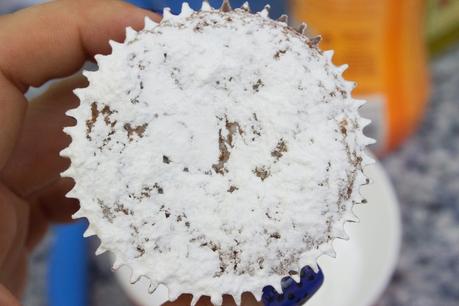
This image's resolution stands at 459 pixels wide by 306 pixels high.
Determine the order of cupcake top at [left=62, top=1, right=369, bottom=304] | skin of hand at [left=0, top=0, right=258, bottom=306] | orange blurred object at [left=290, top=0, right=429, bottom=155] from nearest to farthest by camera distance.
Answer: cupcake top at [left=62, top=1, right=369, bottom=304] → skin of hand at [left=0, top=0, right=258, bottom=306] → orange blurred object at [left=290, top=0, right=429, bottom=155]

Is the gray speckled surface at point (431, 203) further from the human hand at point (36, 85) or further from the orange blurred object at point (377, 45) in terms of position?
the human hand at point (36, 85)

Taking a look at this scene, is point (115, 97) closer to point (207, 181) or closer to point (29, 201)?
point (207, 181)

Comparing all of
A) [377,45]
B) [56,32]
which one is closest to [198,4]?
[56,32]

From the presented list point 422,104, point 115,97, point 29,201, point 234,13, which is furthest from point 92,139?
point 422,104

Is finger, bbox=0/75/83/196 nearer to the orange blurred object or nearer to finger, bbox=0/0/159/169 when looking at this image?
finger, bbox=0/0/159/169

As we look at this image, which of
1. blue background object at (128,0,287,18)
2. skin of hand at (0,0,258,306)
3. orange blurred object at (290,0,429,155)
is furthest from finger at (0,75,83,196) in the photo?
orange blurred object at (290,0,429,155)

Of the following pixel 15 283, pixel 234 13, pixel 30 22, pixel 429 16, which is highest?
pixel 429 16

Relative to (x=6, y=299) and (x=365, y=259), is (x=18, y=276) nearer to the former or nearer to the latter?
(x=6, y=299)
